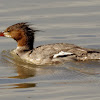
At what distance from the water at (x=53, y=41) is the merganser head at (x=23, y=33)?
43cm

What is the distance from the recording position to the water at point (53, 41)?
26.7ft

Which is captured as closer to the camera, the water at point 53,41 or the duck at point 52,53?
the water at point 53,41

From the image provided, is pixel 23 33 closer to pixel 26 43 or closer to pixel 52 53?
pixel 26 43

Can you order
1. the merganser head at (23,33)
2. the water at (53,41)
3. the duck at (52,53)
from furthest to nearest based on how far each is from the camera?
the merganser head at (23,33) → the duck at (52,53) → the water at (53,41)

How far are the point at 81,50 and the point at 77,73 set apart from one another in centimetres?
140

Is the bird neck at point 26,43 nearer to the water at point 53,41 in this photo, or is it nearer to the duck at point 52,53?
the duck at point 52,53

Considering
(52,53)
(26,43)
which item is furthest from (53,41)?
(52,53)

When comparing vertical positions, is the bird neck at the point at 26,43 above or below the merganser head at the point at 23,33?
below

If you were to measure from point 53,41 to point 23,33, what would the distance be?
1215mm

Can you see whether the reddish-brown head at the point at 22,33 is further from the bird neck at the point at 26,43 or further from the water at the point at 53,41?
the water at the point at 53,41

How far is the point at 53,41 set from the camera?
1261cm

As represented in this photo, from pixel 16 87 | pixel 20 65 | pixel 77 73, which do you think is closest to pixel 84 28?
pixel 20 65

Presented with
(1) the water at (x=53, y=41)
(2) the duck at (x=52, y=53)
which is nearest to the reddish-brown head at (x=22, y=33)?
(2) the duck at (x=52, y=53)

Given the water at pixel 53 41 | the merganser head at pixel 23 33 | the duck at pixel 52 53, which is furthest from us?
the merganser head at pixel 23 33
